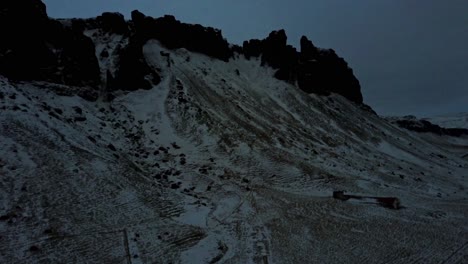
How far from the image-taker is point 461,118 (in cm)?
14575

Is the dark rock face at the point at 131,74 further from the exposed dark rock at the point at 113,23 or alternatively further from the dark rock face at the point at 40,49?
the exposed dark rock at the point at 113,23

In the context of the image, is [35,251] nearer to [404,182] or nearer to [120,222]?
Result: [120,222]

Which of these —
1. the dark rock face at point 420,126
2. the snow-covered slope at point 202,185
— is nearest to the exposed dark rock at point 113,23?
the snow-covered slope at point 202,185

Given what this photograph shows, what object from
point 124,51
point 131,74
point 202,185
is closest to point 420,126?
point 131,74

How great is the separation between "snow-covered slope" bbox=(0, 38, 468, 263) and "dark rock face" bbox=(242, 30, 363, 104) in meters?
15.9

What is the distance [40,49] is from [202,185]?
24.8 metres

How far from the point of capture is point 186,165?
117 feet

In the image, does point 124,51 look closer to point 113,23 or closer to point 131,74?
point 131,74

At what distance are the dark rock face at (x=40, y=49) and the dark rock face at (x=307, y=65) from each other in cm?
3679

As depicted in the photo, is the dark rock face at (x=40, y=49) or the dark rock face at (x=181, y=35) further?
the dark rock face at (x=181, y=35)

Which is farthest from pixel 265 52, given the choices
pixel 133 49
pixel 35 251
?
pixel 35 251

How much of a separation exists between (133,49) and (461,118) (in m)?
135

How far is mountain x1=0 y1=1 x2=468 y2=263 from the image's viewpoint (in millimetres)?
20125

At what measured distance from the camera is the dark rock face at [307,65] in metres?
71.9
